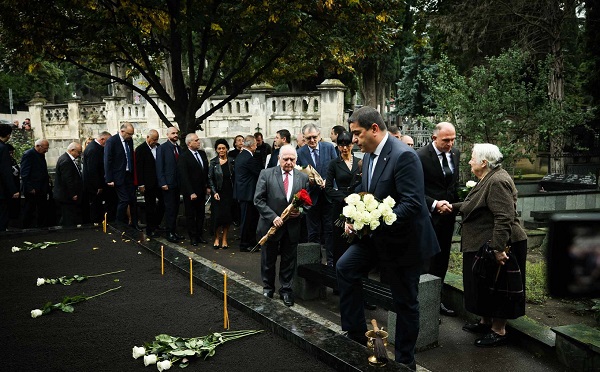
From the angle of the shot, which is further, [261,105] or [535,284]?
[261,105]

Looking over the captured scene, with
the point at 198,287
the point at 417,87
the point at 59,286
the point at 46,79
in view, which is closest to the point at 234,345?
the point at 198,287

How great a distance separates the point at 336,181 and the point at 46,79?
50.8 m

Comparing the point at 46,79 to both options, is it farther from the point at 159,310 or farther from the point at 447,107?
the point at 159,310

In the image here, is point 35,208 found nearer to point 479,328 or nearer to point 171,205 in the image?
point 171,205

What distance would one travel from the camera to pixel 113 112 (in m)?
23.7

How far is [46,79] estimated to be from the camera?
49.8m

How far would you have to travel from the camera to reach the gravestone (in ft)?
45.6

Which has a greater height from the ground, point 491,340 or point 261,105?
point 261,105

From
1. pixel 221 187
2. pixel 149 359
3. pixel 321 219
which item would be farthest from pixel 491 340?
pixel 221 187

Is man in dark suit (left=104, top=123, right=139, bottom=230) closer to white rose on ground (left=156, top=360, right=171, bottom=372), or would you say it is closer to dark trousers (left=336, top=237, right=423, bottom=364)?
dark trousers (left=336, top=237, right=423, bottom=364)

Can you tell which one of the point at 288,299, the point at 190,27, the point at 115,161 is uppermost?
the point at 190,27

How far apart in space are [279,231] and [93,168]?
6090 mm

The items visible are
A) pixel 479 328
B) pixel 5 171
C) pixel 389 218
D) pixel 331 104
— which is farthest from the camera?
pixel 331 104

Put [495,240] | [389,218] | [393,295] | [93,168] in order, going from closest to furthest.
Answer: [389,218]
[393,295]
[495,240]
[93,168]
